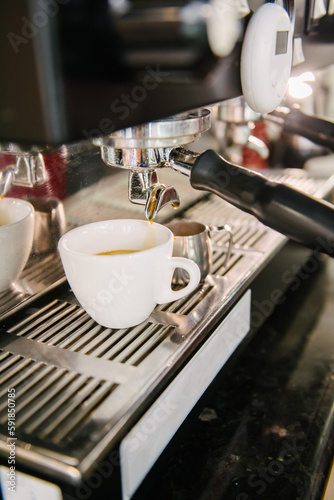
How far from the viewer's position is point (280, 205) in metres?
0.51

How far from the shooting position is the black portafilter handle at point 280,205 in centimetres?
51

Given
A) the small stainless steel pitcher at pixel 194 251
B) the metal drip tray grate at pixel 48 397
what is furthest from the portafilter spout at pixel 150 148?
the metal drip tray grate at pixel 48 397

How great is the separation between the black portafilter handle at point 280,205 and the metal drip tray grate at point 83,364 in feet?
0.60

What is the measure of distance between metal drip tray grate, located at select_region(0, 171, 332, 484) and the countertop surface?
0.10m

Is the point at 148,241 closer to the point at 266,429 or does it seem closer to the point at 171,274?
the point at 171,274

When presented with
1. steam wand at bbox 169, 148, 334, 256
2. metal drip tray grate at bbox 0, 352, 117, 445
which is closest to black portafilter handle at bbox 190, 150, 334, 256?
steam wand at bbox 169, 148, 334, 256

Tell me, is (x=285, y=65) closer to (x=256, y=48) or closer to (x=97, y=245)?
(x=256, y=48)

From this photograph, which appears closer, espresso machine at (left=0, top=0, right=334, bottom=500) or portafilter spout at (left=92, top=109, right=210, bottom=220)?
espresso machine at (left=0, top=0, right=334, bottom=500)

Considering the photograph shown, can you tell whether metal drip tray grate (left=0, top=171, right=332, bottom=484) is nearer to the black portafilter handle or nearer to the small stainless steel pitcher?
the small stainless steel pitcher

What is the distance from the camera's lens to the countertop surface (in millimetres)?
642

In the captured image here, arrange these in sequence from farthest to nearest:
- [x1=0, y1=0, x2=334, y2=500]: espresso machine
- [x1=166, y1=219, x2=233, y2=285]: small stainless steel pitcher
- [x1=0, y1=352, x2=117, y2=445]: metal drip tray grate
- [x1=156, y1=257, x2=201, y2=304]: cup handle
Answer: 1. [x1=166, y1=219, x2=233, y2=285]: small stainless steel pitcher
2. [x1=156, y1=257, x2=201, y2=304]: cup handle
3. [x1=0, y1=352, x2=117, y2=445]: metal drip tray grate
4. [x1=0, y1=0, x2=334, y2=500]: espresso machine

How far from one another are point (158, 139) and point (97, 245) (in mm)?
182

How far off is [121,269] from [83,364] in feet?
0.37

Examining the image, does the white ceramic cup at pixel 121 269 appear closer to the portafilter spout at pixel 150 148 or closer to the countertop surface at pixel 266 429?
the portafilter spout at pixel 150 148
